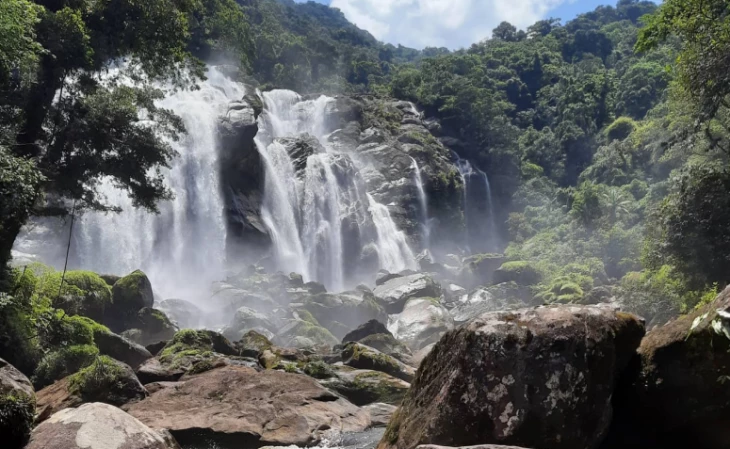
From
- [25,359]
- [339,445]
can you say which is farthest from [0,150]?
[339,445]

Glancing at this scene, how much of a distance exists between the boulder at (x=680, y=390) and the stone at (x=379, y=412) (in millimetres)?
5898

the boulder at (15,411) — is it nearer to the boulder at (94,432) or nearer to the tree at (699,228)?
the boulder at (94,432)

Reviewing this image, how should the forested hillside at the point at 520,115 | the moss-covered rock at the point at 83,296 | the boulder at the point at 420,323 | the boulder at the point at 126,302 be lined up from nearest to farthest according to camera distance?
the forested hillside at the point at 520,115
the moss-covered rock at the point at 83,296
the boulder at the point at 126,302
the boulder at the point at 420,323

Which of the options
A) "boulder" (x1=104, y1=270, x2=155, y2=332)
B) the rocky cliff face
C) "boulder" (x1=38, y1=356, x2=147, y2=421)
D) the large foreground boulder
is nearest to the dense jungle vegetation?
"boulder" (x1=38, y1=356, x2=147, y2=421)

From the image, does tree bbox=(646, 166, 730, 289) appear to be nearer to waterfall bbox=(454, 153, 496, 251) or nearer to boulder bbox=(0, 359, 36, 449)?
boulder bbox=(0, 359, 36, 449)

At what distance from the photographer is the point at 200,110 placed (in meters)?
39.8

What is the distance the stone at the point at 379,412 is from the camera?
1135 cm

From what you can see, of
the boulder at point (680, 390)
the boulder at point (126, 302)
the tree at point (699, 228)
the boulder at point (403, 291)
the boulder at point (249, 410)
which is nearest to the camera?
the boulder at point (680, 390)

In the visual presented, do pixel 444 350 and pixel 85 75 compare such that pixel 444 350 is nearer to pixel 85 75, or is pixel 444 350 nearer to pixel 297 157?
pixel 85 75

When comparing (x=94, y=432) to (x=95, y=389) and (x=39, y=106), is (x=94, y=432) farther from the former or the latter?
(x=39, y=106)

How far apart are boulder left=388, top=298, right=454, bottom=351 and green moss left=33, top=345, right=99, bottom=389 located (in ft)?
49.5

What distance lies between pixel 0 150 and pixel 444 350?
9534 mm

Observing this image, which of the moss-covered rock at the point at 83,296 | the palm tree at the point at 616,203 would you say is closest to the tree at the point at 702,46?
the moss-covered rock at the point at 83,296

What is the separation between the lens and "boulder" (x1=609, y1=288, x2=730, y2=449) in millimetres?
5559
